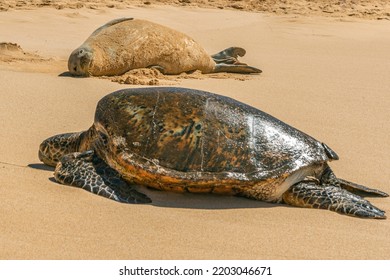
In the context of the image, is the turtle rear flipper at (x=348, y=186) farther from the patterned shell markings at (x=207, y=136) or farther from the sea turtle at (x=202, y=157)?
the patterned shell markings at (x=207, y=136)

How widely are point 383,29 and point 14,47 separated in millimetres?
8135

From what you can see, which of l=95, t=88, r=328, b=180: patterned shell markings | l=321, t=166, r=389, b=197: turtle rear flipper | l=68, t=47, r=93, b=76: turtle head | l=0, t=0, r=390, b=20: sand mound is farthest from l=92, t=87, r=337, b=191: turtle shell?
l=0, t=0, r=390, b=20: sand mound

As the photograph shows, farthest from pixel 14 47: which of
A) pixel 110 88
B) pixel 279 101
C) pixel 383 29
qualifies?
pixel 383 29

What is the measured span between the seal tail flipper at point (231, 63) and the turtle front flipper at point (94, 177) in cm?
525

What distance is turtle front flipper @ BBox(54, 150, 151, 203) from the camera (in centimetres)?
450

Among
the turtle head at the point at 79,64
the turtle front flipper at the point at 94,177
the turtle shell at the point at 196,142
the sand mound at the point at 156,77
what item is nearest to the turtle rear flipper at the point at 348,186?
the turtle shell at the point at 196,142

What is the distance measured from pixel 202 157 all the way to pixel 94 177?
0.79m

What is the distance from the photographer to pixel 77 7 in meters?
15.1

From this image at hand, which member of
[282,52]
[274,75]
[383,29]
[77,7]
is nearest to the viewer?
[274,75]

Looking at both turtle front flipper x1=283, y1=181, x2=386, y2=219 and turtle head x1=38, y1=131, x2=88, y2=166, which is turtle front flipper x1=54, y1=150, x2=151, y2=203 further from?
turtle front flipper x1=283, y1=181, x2=386, y2=219

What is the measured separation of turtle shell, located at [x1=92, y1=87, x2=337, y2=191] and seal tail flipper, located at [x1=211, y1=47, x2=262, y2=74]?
5.02 m

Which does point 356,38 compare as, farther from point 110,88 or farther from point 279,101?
point 110,88

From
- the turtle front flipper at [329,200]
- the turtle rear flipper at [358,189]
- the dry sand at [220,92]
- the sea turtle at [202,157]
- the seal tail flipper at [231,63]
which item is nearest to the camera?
the dry sand at [220,92]

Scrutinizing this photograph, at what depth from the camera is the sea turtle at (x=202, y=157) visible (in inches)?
178
